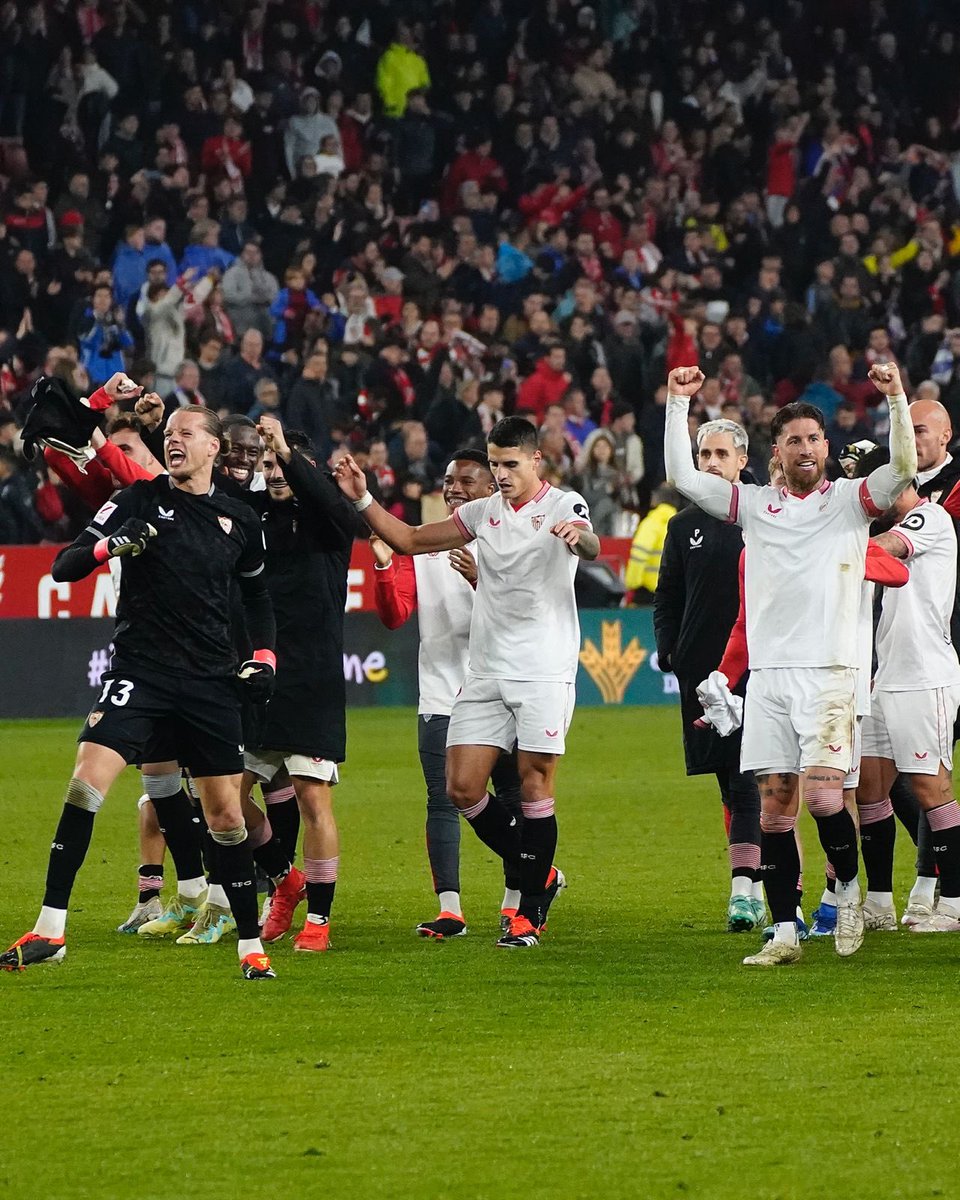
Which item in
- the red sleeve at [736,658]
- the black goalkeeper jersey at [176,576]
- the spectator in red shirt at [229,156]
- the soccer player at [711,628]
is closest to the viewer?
the black goalkeeper jersey at [176,576]

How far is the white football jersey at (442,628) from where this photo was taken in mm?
8789

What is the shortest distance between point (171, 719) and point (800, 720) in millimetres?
2366

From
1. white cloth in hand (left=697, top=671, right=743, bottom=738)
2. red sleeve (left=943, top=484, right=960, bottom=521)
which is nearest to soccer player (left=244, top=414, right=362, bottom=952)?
white cloth in hand (left=697, top=671, right=743, bottom=738)

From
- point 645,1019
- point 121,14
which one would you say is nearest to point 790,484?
point 645,1019

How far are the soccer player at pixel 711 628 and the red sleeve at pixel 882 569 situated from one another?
1.02m

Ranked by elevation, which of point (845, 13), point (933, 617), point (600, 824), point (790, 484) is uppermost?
point (845, 13)

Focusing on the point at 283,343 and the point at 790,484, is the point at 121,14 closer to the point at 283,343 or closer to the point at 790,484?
the point at 283,343

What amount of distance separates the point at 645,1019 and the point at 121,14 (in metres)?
20.4

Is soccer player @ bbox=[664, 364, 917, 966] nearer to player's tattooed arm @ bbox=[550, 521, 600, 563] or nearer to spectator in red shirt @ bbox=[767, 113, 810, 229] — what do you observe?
player's tattooed arm @ bbox=[550, 521, 600, 563]

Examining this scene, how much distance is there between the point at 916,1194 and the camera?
454 cm

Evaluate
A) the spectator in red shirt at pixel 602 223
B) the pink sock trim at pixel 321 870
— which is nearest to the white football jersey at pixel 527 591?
the pink sock trim at pixel 321 870

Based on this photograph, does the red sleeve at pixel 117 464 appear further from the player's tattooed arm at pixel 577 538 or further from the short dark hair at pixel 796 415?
the short dark hair at pixel 796 415

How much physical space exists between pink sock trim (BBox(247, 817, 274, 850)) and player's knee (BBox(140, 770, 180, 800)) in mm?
365

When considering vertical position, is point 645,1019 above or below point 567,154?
below
